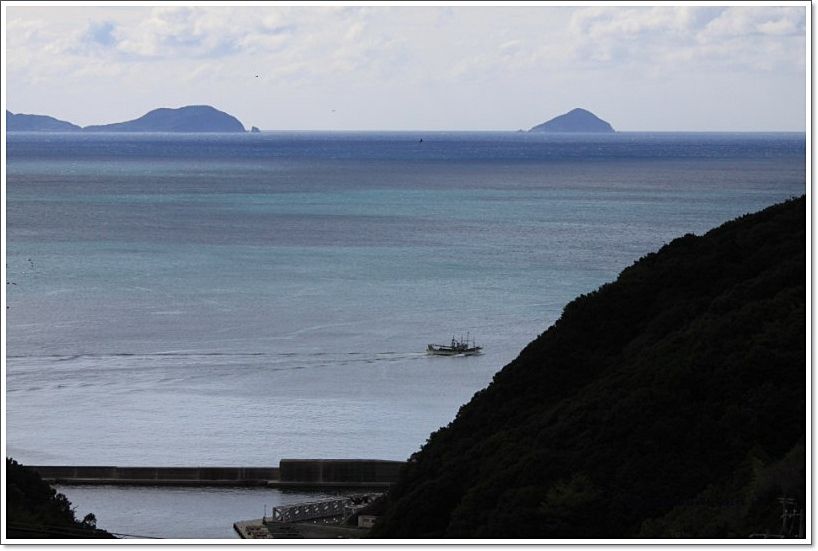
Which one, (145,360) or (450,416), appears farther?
(145,360)

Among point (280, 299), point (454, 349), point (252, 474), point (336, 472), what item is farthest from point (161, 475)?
point (280, 299)

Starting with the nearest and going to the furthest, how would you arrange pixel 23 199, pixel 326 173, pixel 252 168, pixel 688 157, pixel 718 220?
pixel 718 220 → pixel 23 199 → pixel 326 173 → pixel 252 168 → pixel 688 157

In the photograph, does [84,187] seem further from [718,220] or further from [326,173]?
[718,220]

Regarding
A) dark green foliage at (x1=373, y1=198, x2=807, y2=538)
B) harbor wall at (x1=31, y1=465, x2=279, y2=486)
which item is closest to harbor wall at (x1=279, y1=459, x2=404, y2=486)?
harbor wall at (x1=31, y1=465, x2=279, y2=486)

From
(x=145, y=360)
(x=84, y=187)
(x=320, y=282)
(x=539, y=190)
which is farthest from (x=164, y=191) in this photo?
(x=145, y=360)

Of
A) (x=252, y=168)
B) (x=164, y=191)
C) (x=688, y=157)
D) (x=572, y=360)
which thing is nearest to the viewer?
(x=572, y=360)

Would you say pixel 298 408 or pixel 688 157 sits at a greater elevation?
pixel 688 157

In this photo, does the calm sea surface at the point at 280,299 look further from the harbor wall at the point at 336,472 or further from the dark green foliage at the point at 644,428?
the dark green foliage at the point at 644,428
